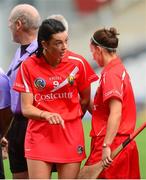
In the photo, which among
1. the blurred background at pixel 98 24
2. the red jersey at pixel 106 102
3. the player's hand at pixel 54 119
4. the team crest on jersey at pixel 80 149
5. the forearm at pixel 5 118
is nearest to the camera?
the player's hand at pixel 54 119

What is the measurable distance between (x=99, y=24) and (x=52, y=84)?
12417mm

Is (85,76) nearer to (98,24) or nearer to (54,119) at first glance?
(54,119)

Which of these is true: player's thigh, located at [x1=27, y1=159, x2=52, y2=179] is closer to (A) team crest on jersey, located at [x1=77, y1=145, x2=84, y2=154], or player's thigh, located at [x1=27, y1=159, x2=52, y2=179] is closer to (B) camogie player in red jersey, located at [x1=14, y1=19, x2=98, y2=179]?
(B) camogie player in red jersey, located at [x1=14, y1=19, x2=98, y2=179]

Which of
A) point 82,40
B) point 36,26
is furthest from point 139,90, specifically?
point 36,26

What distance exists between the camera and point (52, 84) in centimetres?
529

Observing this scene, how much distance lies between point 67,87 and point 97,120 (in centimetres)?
30

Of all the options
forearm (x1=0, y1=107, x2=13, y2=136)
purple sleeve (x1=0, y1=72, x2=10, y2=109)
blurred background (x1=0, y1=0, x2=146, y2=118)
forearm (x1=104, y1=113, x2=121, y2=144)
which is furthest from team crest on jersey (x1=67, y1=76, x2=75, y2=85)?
blurred background (x1=0, y1=0, x2=146, y2=118)

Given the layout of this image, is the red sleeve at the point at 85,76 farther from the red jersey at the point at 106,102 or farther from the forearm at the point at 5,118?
the forearm at the point at 5,118

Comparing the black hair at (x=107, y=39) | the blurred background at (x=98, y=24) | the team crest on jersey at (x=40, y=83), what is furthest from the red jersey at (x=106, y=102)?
the blurred background at (x=98, y=24)

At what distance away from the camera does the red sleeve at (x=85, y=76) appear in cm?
542

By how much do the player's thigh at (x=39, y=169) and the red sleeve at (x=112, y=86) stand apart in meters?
0.59

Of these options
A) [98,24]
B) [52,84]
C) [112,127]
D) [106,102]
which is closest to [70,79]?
[52,84]

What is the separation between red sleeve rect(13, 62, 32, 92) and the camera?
5312 mm

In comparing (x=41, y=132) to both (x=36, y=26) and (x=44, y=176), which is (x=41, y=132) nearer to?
(x=44, y=176)
